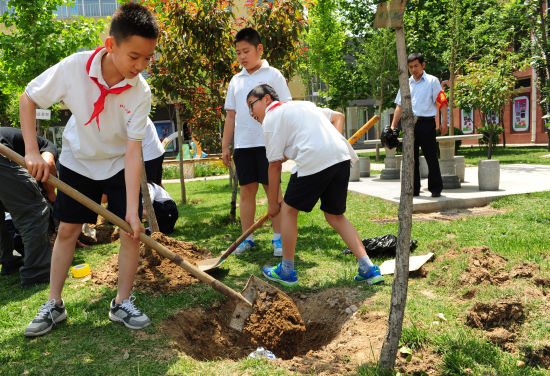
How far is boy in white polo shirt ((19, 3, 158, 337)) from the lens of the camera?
2457 mm

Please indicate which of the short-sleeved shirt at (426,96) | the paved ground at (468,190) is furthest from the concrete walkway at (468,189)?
the short-sleeved shirt at (426,96)

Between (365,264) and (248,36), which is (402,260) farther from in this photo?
(248,36)

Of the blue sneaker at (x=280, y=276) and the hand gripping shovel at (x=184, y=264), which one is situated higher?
the hand gripping shovel at (x=184, y=264)

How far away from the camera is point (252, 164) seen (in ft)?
14.5

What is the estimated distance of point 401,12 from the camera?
201 centimetres

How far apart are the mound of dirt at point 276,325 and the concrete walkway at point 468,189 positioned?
343 centimetres

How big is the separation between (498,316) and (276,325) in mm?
1345

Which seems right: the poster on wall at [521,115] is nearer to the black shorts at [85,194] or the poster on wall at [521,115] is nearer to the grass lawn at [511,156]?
the grass lawn at [511,156]

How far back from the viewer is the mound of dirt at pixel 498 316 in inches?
101

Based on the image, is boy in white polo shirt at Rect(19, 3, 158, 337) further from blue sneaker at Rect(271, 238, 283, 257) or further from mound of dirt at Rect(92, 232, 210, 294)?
blue sneaker at Rect(271, 238, 283, 257)

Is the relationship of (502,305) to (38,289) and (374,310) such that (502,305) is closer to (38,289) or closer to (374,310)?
(374,310)

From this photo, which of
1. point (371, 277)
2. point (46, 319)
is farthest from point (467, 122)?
point (46, 319)

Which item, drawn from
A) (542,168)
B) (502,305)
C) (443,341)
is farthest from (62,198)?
(542,168)

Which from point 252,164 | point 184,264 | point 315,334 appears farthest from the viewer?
point 252,164
